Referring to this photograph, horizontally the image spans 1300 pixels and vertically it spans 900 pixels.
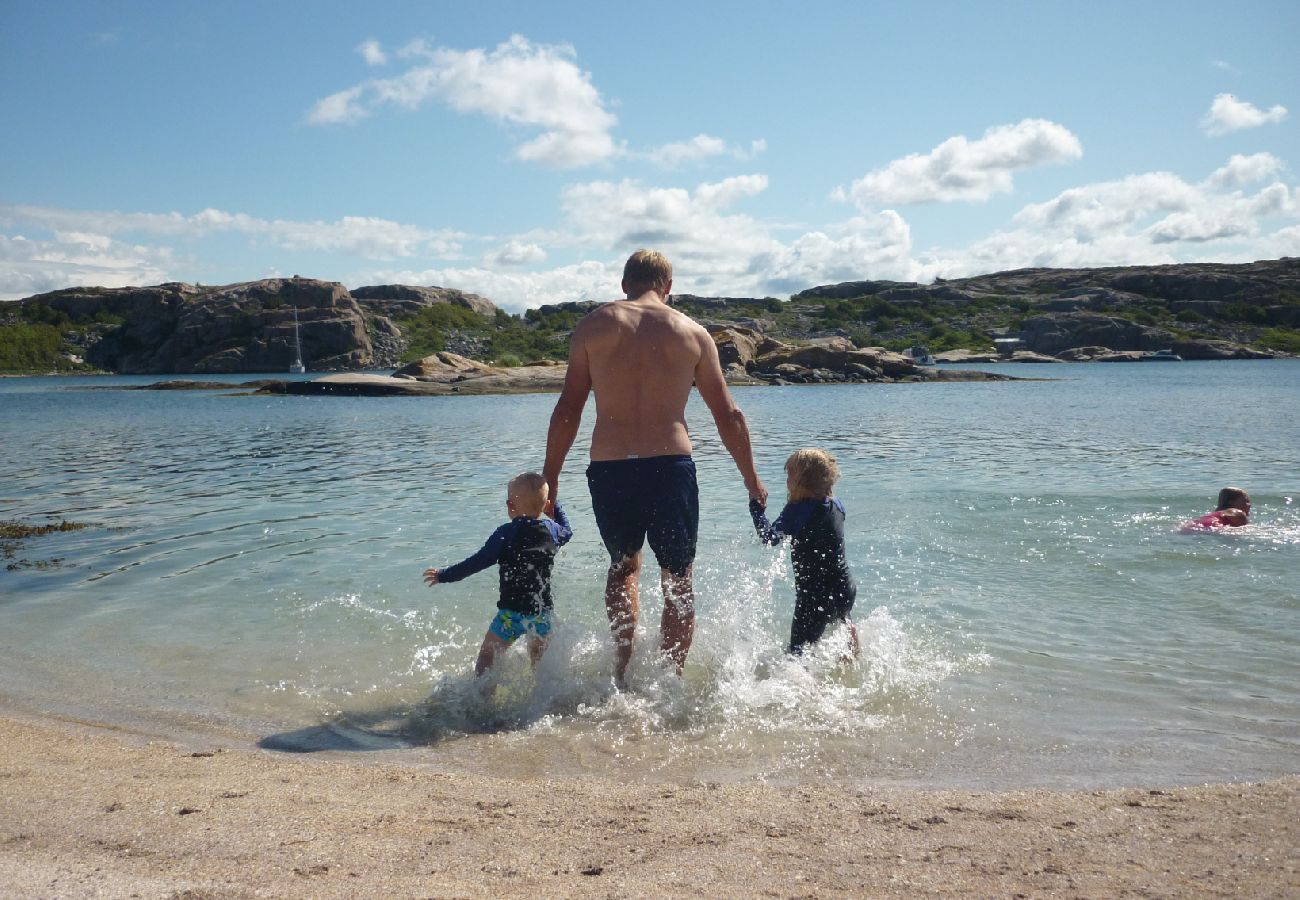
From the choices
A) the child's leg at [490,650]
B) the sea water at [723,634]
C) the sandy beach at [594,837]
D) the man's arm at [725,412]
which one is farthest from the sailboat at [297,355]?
the sandy beach at [594,837]

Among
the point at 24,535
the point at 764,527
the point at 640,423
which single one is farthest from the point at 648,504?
the point at 24,535

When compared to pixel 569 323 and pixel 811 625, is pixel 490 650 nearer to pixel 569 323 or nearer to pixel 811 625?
pixel 811 625

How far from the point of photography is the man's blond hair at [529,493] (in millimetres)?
4785

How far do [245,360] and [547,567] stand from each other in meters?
121

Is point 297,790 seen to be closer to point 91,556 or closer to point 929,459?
point 91,556

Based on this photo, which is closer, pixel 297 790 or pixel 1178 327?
pixel 297 790

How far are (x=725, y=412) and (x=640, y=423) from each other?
1.69ft

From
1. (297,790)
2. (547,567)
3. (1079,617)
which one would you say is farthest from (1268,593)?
(297,790)

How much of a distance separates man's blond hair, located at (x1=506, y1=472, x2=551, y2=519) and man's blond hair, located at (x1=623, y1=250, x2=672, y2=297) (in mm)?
1162

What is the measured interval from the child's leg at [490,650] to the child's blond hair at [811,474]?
6.15ft

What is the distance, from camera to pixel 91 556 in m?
9.06

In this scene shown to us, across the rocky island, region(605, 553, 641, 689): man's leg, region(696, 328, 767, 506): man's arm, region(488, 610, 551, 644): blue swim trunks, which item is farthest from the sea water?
the rocky island

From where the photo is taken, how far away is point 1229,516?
9.12 metres

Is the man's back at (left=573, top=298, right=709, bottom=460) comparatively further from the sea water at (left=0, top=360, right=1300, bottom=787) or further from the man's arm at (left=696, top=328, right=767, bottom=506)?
the sea water at (left=0, top=360, right=1300, bottom=787)
